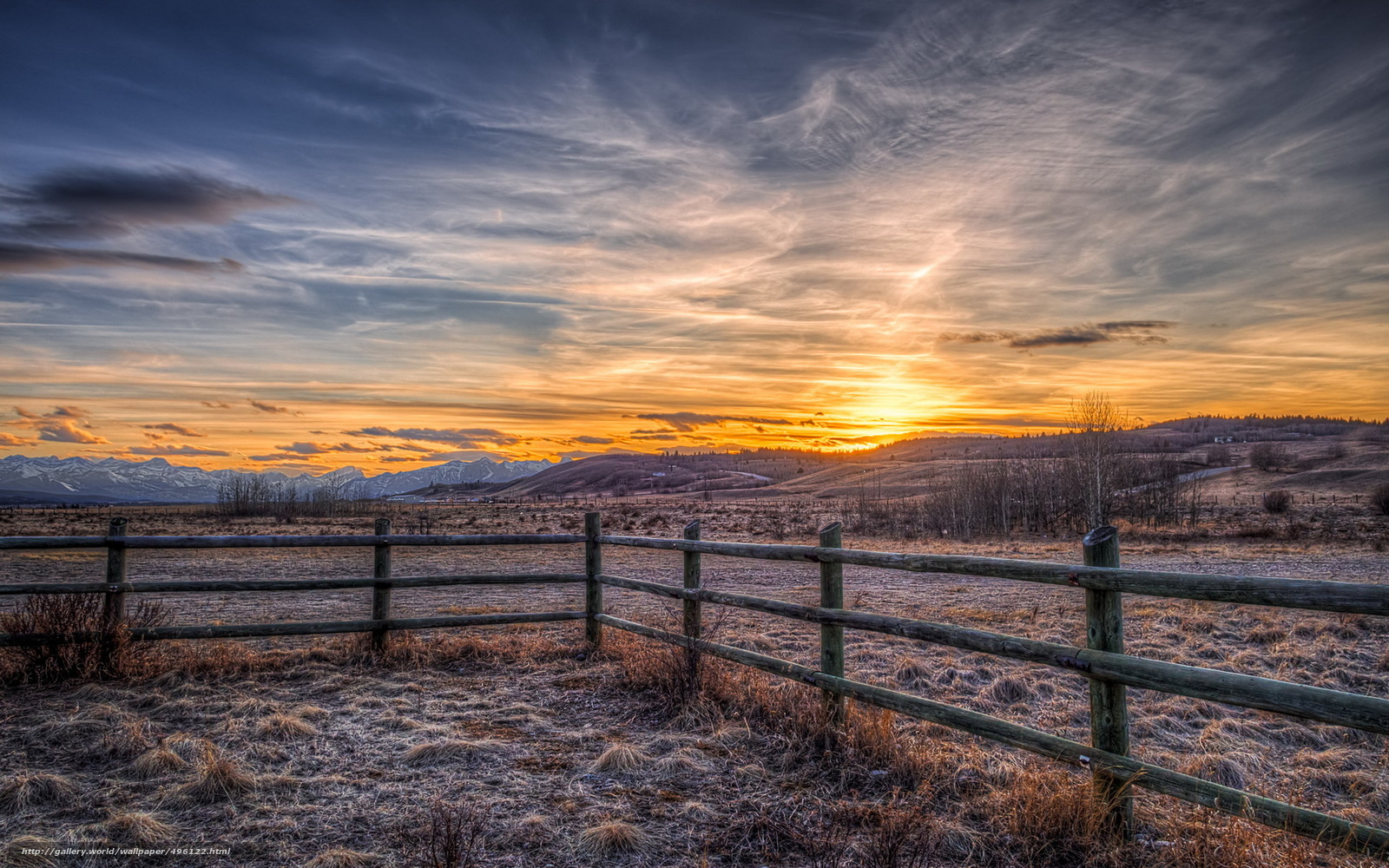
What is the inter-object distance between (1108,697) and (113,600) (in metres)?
9.00

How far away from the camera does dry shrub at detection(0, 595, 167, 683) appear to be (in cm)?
727

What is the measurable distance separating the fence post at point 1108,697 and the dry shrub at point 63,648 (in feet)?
27.3

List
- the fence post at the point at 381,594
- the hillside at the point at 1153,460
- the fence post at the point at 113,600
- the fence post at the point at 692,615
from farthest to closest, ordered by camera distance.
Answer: the hillside at the point at 1153,460 → the fence post at the point at 381,594 → the fence post at the point at 113,600 → the fence post at the point at 692,615

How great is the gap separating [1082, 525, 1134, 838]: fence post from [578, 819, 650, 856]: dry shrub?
2.55 metres

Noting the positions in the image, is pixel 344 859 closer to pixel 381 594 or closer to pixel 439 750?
pixel 439 750

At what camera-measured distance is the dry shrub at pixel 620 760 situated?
5.34 metres

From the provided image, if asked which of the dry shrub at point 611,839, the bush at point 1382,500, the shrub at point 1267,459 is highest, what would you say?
the shrub at point 1267,459

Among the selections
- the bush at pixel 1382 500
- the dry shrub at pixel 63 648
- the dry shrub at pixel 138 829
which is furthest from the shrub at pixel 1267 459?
the dry shrub at pixel 138 829

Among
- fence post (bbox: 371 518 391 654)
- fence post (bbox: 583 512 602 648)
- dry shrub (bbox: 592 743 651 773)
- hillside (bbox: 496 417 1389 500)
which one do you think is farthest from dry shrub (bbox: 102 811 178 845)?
hillside (bbox: 496 417 1389 500)

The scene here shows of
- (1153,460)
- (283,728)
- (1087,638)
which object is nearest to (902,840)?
(1087,638)

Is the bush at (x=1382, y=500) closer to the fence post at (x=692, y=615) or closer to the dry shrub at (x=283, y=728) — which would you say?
the fence post at (x=692, y=615)

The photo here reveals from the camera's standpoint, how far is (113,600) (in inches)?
309

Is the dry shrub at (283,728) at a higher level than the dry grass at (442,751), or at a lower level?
higher

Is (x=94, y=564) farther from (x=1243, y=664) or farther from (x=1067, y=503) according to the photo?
(x=1067, y=503)
